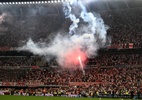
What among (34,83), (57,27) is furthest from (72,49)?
(57,27)

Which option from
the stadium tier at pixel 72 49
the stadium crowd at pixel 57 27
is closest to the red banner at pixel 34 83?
the stadium tier at pixel 72 49

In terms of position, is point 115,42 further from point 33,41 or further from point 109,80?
point 33,41

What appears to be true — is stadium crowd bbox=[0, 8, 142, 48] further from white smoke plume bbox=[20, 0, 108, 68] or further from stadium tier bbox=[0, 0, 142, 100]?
white smoke plume bbox=[20, 0, 108, 68]

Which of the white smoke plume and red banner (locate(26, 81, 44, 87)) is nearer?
red banner (locate(26, 81, 44, 87))

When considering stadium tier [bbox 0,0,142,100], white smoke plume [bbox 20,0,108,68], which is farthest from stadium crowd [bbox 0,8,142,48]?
white smoke plume [bbox 20,0,108,68]

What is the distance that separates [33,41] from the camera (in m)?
56.1

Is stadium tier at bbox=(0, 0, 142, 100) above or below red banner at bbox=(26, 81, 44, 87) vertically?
above

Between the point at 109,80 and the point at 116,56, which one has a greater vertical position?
the point at 116,56

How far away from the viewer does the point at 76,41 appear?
163 ft

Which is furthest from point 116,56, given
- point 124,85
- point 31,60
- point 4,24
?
point 4,24

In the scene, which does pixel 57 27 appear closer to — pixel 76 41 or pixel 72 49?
pixel 72 49

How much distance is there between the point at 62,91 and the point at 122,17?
21.2 m

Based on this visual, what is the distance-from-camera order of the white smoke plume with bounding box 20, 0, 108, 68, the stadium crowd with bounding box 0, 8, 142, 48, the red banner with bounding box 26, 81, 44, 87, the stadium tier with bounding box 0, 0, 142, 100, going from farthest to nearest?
the stadium crowd with bounding box 0, 8, 142, 48
the white smoke plume with bounding box 20, 0, 108, 68
the red banner with bounding box 26, 81, 44, 87
the stadium tier with bounding box 0, 0, 142, 100

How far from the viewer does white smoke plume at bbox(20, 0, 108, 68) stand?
164ft
